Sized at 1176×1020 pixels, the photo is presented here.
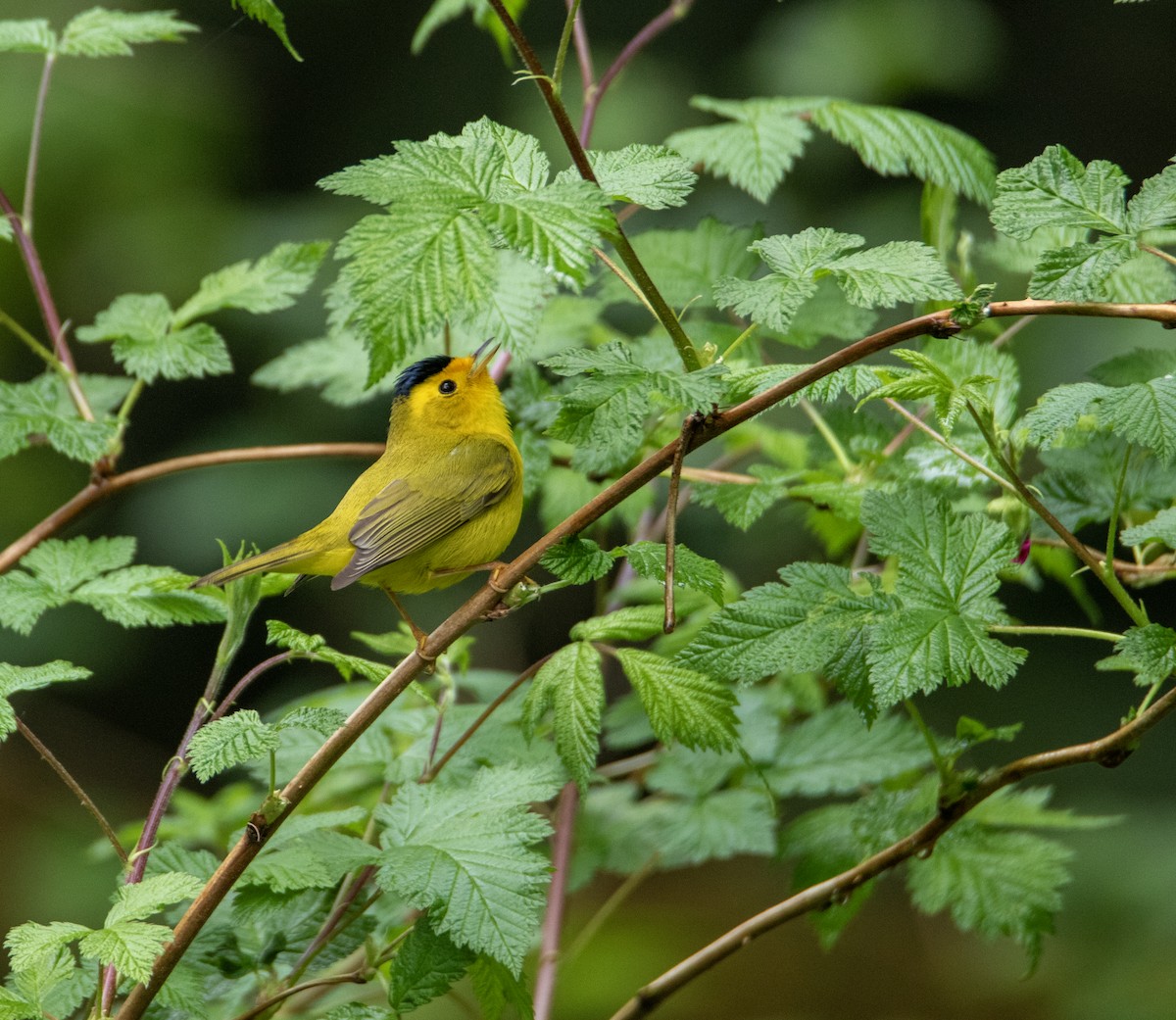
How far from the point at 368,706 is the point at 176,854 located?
654mm

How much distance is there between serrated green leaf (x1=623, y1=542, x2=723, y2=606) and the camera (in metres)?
1.59

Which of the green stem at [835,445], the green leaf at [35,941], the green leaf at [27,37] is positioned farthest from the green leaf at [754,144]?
the green leaf at [35,941]

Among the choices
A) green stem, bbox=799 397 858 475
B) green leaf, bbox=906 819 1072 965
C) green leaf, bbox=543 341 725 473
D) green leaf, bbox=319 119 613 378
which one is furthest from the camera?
green stem, bbox=799 397 858 475

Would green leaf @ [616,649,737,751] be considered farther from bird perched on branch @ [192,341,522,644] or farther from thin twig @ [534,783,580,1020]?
bird perched on branch @ [192,341,522,644]

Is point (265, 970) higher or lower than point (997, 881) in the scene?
higher

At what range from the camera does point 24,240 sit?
7.60 feet

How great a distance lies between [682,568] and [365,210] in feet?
13.3

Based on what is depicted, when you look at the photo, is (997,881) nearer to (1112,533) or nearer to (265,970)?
(1112,533)

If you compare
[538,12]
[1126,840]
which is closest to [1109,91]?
[538,12]

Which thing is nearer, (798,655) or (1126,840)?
(798,655)

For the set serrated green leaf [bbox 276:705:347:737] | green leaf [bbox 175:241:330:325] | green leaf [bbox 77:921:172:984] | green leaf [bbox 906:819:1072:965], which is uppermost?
green leaf [bbox 175:241:330:325]

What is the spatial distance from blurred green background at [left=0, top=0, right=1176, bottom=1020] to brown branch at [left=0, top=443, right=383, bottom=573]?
244 cm

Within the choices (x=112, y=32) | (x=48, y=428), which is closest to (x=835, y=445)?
(x=48, y=428)

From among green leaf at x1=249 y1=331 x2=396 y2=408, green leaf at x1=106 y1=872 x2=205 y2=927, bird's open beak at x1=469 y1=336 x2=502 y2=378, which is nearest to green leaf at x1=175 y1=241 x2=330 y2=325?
green leaf at x1=249 y1=331 x2=396 y2=408
